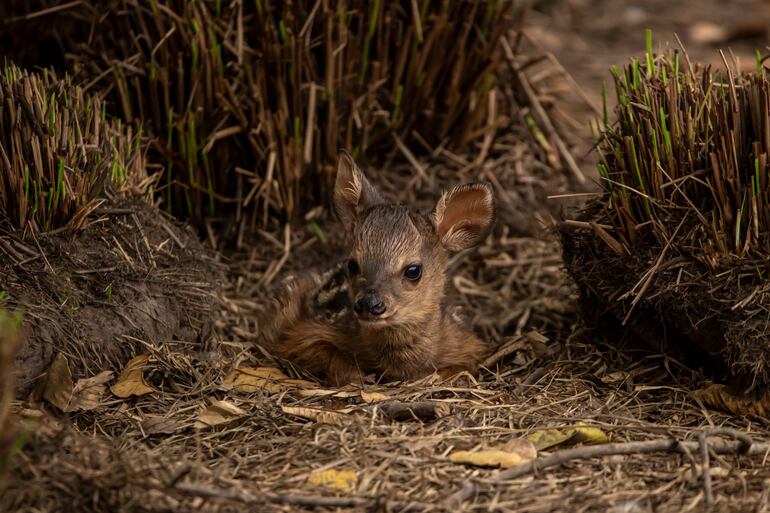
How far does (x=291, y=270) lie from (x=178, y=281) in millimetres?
1104

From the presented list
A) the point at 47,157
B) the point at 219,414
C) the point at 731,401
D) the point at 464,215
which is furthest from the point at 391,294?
the point at 47,157

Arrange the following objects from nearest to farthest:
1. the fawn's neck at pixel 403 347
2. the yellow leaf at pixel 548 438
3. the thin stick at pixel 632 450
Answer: the thin stick at pixel 632 450, the yellow leaf at pixel 548 438, the fawn's neck at pixel 403 347

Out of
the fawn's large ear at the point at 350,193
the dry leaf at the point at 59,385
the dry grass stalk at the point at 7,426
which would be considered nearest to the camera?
the dry grass stalk at the point at 7,426

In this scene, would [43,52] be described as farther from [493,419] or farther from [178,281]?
[493,419]

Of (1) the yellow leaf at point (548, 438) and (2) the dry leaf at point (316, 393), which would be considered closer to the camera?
(1) the yellow leaf at point (548, 438)

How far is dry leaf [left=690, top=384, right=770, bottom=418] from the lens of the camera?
13.1 feet

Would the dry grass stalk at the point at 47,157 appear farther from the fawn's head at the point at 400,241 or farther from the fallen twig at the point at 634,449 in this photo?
the fallen twig at the point at 634,449

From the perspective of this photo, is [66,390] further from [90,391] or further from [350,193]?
[350,193]

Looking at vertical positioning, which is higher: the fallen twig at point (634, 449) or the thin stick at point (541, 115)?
the thin stick at point (541, 115)

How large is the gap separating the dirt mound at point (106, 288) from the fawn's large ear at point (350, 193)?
0.77 m

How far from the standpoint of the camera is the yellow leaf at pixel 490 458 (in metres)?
3.58

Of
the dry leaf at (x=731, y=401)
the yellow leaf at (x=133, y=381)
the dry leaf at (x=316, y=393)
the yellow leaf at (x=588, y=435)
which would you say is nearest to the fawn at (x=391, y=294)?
the dry leaf at (x=316, y=393)

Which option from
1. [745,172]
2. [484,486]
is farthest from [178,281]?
[745,172]

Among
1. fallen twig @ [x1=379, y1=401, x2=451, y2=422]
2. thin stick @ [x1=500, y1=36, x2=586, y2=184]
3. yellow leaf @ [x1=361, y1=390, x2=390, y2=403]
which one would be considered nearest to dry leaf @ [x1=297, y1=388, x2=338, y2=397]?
yellow leaf @ [x1=361, y1=390, x2=390, y2=403]
